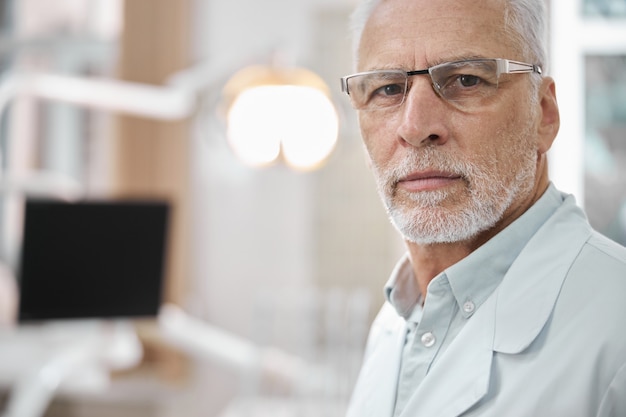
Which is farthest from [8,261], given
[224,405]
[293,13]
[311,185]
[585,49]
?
[585,49]

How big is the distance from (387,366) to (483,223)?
0.93ft

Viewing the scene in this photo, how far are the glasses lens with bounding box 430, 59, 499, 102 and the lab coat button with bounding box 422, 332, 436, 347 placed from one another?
1.04 ft

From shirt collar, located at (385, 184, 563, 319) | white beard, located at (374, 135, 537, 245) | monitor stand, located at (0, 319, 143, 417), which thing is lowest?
monitor stand, located at (0, 319, 143, 417)

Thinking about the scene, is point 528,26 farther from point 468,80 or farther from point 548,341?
point 548,341

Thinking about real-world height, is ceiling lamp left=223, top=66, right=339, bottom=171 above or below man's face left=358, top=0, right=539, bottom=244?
above

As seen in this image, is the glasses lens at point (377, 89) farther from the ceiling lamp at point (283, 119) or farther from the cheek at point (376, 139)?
the ceiling lamp at point (283, 119)

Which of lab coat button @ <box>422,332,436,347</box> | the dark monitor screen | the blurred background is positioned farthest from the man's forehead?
the blurred background

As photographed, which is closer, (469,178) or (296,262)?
(469,178)

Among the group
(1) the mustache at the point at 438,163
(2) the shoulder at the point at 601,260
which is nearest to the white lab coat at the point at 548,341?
(2) the shoulder at the point at 601,260

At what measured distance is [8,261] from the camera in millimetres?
4066

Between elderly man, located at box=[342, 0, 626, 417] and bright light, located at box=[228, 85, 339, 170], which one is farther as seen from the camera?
bright light, located at box=[228, 85, 339, 170]

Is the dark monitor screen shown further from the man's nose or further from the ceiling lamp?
the man's nose

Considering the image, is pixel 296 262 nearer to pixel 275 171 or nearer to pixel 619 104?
pixel 275 171

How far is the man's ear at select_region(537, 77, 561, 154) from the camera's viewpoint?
0.98 m
